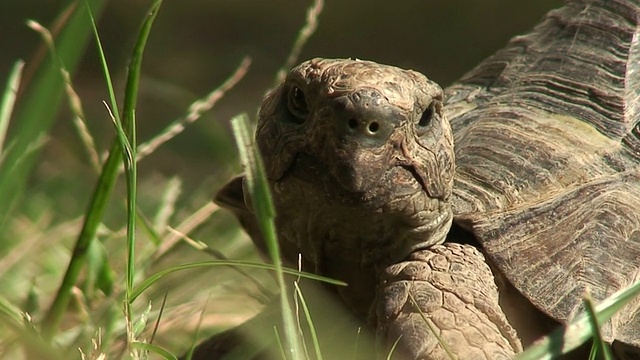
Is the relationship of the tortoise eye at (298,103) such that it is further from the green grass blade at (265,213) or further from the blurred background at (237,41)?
the blurred background at (237,41)

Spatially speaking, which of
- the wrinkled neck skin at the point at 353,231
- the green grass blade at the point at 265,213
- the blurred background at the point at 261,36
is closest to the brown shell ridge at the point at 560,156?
the wrinkled neck skin at the point at 353,231

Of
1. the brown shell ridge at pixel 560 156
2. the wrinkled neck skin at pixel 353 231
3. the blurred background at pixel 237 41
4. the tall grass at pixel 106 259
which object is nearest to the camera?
the tall grass at pixel 106 259

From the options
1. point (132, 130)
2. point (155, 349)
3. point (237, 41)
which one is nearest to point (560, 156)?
point (132, 130)

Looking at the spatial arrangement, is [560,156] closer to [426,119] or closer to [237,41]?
[426,119]

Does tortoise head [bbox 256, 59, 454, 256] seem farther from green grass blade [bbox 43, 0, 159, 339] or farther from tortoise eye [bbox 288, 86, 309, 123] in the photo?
green grass blade [bbox 43, 0, 159, 339]

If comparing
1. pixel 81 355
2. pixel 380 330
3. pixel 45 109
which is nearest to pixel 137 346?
pixel 81 355

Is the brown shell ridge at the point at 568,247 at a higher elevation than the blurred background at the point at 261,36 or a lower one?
higher
